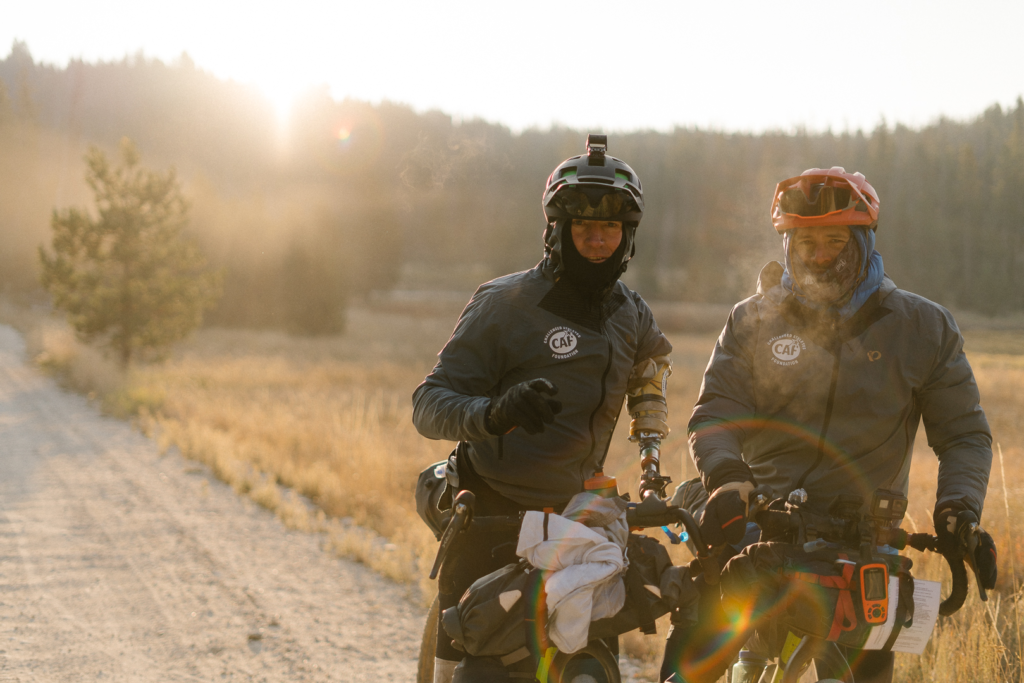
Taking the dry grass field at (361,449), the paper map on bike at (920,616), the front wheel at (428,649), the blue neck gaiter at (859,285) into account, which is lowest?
the dry grass field at (361,449)

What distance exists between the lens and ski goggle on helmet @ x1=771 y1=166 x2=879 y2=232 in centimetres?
276

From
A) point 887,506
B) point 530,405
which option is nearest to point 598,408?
point 530,405

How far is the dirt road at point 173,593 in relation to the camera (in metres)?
4.84

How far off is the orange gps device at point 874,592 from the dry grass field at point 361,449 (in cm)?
199

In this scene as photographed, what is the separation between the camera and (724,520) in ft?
7.94

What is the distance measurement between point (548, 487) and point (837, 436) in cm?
111

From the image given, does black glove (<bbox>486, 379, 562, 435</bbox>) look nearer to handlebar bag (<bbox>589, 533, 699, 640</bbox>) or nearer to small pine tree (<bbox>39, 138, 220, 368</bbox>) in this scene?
handlebar bag (<bbox>589, 533, 699, 640</bbox>)

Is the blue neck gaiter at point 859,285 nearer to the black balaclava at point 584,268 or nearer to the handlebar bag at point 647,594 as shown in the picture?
the black balaclava at point 584,268

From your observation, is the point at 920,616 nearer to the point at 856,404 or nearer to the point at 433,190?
the point at 856,404

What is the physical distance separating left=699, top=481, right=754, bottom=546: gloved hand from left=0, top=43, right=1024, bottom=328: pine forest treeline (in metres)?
3.24

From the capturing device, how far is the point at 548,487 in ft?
8.98

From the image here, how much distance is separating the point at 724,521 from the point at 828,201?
128 centimetres

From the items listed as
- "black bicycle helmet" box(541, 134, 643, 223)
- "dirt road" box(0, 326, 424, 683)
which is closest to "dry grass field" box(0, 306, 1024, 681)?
"dirt road" box(0, 326, 424, 683)

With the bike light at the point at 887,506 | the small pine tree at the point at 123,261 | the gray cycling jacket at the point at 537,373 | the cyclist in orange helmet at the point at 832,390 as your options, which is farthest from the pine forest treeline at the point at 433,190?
the bike light at the point at 887,506
